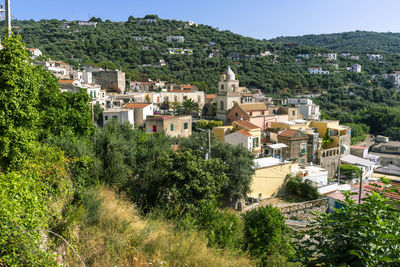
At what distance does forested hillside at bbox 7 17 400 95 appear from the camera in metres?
73.4

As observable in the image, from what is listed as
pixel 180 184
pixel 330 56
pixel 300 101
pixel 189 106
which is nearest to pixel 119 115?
pixel 180 184

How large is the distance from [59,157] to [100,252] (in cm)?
341

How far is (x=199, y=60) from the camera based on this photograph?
88.7 meters

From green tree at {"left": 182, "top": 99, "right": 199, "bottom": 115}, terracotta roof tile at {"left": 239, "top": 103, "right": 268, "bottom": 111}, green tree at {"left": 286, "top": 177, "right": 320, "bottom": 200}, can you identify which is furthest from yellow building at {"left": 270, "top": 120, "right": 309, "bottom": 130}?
green tree at {"left": 182, "top": 99, "right": 199, "bottom": 115}

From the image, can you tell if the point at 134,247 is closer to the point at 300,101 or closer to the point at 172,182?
the point at 172,182

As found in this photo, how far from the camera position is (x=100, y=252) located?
448cm

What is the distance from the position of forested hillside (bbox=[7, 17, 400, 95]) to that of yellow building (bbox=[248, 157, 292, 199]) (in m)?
45.4

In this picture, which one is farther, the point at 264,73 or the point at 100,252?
the point at 264,73

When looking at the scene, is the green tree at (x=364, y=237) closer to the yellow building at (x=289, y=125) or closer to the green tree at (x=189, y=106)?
the yellow building at (x=289, y=125)

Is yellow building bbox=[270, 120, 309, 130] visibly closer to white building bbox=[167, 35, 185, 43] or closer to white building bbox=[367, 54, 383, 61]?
white building bbox=[167, 35, 185, 43]

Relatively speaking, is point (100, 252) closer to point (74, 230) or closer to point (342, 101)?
point (74, 230)

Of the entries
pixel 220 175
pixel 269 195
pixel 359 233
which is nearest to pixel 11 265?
pixel 359 233

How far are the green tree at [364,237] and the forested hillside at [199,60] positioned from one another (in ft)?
194

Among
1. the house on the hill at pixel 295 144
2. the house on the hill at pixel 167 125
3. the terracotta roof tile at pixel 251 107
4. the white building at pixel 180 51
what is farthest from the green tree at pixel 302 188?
the white building at pixel 180 51
